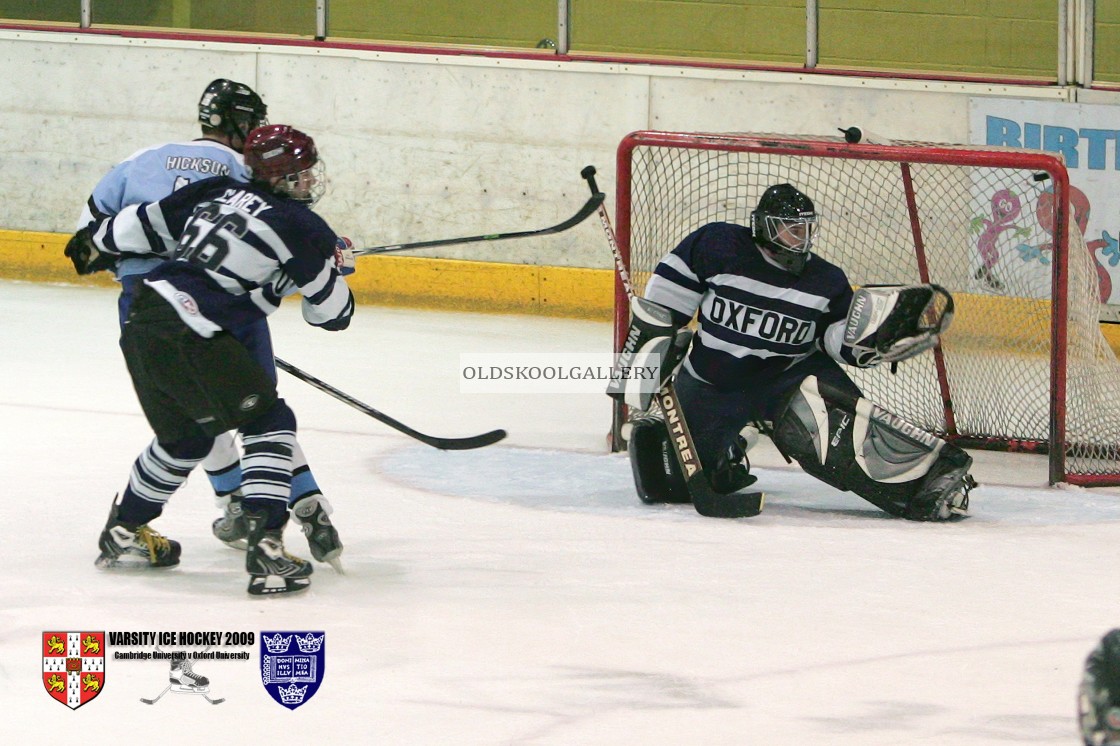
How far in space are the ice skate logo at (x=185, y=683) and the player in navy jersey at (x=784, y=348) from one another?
165 centimetres

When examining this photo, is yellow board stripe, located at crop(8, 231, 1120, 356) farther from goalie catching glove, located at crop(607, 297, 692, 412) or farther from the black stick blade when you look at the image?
the black stick blade

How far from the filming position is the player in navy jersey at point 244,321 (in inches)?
131

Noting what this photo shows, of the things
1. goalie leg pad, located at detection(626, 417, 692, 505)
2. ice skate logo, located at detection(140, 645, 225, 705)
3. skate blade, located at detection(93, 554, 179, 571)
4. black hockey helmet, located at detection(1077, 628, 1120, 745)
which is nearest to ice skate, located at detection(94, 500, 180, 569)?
skate blade, located at detection(93, 554, 179, 571)

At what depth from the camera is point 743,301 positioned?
4.20m

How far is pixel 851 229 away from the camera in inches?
242

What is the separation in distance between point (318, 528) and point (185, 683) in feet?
2.36

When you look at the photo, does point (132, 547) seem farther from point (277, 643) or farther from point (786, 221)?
point (786, 221)

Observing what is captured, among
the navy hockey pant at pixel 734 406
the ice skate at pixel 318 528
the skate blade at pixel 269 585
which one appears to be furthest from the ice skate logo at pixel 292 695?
the navy hockey pant at pixel 734 406

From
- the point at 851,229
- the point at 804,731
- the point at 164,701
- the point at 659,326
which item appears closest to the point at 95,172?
the point at 851,229

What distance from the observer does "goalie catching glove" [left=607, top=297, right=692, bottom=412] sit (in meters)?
4.23

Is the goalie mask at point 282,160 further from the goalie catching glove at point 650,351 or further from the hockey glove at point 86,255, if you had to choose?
the goalie catching glove at point 650,351

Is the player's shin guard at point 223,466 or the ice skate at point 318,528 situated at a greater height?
the player's shin guard at point 223,466

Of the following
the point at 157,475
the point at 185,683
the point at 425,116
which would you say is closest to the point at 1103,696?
the point at 185,683

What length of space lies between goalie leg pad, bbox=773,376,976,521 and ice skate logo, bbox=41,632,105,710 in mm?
1851
